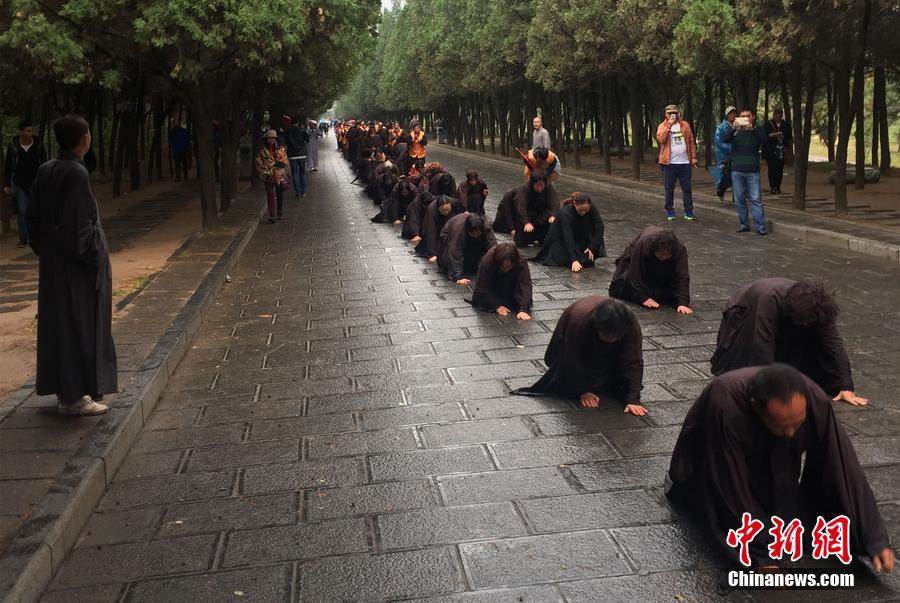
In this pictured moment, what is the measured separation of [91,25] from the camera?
43.3ft

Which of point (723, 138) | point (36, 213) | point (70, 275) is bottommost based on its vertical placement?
point (70, 275)

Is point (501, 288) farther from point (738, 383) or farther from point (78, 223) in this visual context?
point (738, 383)

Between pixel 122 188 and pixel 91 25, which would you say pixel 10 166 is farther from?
pixel 122 188

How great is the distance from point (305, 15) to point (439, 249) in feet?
15.3

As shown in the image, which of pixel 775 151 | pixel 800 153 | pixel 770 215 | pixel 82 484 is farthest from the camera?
pixel 775 151

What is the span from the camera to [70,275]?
18.3 feet

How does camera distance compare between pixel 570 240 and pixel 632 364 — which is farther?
pixel 570 240

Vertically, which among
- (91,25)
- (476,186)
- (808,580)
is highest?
(91,25)

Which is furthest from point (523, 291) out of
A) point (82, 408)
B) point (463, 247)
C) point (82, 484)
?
point (82, 484)

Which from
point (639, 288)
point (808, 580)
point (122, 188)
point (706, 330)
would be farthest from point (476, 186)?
point (122, 188)

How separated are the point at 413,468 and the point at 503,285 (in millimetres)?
4107

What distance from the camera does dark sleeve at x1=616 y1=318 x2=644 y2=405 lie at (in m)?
5.93

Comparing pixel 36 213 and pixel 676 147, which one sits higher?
pixel 676 147

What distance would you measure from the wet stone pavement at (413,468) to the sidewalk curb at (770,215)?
81.5 inches
